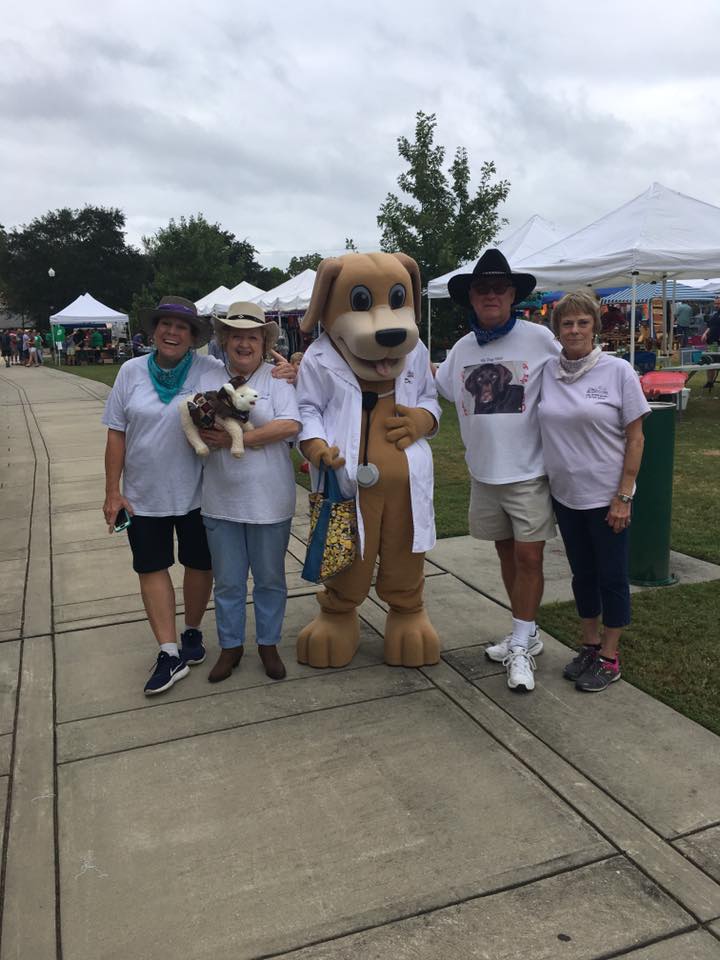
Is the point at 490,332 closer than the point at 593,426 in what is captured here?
No

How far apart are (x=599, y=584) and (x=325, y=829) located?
5.37ft

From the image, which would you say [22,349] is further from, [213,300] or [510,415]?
[510,415]

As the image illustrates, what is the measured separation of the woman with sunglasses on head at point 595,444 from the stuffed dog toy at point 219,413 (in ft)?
4.18

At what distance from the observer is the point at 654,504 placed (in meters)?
4.44

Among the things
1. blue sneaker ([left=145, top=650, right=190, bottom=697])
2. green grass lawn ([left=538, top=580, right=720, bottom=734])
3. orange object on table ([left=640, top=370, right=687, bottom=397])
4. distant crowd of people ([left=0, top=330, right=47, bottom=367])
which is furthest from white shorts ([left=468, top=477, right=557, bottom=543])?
distant crowd of people ([left=0, top=330, right=47, bottom=367])

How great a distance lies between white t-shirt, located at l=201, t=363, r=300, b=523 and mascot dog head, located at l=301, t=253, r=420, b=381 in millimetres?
333

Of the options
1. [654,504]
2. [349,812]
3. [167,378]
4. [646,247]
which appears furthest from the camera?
[646,247]

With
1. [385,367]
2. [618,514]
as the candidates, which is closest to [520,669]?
[618,514]

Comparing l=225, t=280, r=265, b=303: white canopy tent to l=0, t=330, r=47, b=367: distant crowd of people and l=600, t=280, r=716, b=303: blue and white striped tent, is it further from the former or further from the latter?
l=0, t=330, r=47, b=367: distant crowd of people

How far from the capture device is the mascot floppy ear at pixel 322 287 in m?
3.46

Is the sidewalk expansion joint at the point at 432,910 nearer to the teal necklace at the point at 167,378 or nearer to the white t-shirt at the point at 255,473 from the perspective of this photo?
the white t-shirt at the point at 255,473

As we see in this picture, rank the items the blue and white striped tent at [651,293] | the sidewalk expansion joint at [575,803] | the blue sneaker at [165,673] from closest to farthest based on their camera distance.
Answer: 1. the sidewalk expansion joint at [575,803]
2. the blue sneaker at [165,673]
3. the blue and white striped tent at [651,293]

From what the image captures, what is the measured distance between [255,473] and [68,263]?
177 ft

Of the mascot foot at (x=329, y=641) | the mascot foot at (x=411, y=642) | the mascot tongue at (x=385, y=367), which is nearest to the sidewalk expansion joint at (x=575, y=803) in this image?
the mascot foot at (x=411, y=642)
